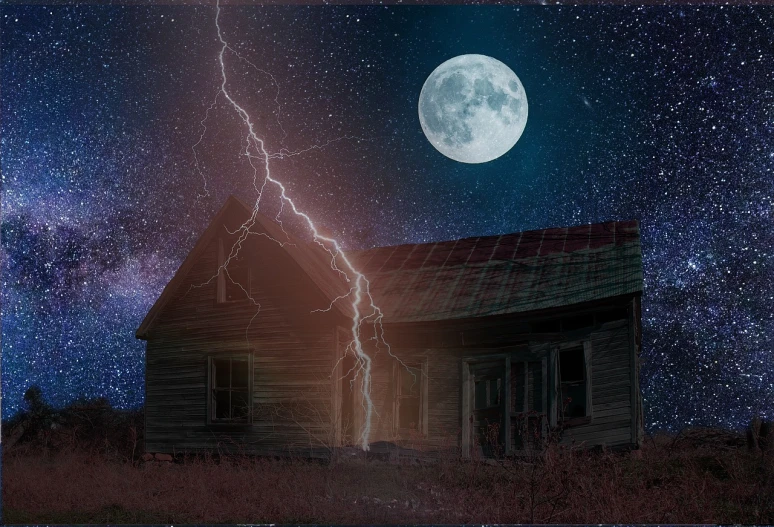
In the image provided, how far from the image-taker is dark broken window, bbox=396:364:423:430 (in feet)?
47.4

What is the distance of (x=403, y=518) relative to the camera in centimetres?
847

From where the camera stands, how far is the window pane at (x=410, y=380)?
48.0 ft

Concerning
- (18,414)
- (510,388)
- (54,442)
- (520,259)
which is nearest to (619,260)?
(520,259)

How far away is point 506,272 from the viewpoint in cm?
1524

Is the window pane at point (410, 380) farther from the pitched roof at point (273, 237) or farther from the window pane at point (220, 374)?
the window pane at point (220, 374)

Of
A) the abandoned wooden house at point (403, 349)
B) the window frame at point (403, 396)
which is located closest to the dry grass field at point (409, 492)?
the window frame at point (403, 396)

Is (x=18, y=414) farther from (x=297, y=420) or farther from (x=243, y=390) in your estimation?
(x=297, y=420)

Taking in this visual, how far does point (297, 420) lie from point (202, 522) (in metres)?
5.33

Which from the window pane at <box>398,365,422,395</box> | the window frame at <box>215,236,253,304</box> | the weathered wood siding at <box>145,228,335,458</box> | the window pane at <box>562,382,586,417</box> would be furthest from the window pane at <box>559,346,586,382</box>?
the window frame at <box>215,236,253,304</box>

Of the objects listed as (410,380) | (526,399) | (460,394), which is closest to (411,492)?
(460,394)

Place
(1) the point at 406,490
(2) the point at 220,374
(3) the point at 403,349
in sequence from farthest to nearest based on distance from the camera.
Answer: (2) the point at 220,374 < (3) the point at 403,349 < (1) the point at 406,490

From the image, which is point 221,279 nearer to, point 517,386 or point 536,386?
point 517,386

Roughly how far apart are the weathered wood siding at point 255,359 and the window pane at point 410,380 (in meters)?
1.76

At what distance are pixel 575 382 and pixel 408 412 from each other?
3490 millimetres
